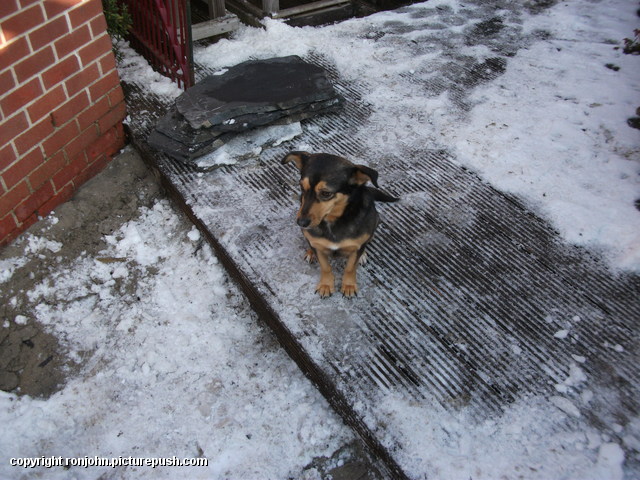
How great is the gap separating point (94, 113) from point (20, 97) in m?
0.69

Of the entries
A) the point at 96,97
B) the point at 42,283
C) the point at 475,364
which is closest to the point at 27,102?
the point at 96,97

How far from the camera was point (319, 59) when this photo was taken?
4820 mm

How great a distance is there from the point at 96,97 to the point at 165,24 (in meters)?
0.96

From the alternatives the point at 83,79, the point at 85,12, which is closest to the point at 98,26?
the point at 85,12

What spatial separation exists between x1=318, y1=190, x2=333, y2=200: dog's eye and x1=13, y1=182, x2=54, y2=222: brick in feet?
7.08

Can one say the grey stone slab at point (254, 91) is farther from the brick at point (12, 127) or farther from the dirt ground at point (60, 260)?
the brick at point (12, 127)

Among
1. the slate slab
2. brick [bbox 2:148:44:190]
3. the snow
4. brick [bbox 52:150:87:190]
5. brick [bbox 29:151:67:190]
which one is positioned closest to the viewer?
the snow

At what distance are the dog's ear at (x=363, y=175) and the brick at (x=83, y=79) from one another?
2.21 m

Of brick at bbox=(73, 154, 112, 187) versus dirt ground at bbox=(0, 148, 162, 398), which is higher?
brick at bbox=(73, 154, 112, 187)

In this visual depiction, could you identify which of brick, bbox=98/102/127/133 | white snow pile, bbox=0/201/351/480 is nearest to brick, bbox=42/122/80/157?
brick, bbox=98/102/127/133

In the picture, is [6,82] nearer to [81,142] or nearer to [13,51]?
[13,51]

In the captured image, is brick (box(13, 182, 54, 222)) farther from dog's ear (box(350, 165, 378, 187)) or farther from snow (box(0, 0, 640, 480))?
dog's ear (box(350, 165, 378, 187))

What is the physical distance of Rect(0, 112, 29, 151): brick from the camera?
9.32 feet

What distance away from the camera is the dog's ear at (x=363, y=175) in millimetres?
2377
